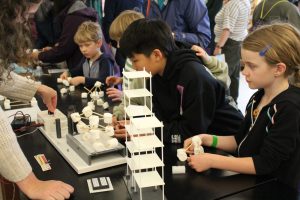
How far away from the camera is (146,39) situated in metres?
1.56

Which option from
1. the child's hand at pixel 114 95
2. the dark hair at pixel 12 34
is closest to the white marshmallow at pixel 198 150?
the dark hair at pixel 12 34

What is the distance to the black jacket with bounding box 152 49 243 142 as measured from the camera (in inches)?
59.4

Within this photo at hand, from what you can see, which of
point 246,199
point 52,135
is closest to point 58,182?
point 52,135

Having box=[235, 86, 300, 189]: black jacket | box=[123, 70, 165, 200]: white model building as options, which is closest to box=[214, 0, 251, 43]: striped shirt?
box=[235, 86, 300, 189]: black jacket

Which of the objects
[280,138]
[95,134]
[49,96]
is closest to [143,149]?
[95,134]

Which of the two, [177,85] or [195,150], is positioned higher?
[177,85]

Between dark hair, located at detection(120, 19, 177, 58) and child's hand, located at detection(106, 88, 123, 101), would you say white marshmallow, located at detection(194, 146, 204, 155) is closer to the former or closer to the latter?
dark hair, located at detection(120, 19, 177, 58)

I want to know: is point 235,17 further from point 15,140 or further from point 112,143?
point 15,140

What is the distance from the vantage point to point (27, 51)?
1249 millimetres

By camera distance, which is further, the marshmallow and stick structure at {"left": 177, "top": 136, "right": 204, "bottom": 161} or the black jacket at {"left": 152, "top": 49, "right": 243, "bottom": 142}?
the black jacket at {"left": 152, "top": 49, "right": 243, "bottom": 142}

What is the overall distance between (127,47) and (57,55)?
157cm

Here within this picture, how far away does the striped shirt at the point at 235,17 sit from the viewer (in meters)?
3.70

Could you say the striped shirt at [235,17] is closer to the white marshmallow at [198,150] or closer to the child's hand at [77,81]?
the child's hand at [77,81]

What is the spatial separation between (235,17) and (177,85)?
2.40m
